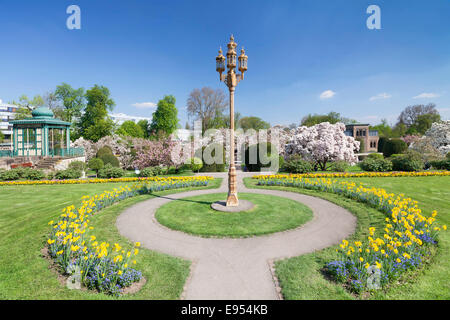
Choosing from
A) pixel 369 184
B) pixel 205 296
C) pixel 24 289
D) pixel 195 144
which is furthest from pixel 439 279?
pixel 195 144

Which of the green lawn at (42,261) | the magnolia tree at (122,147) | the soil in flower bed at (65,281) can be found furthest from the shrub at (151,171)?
the soil in flower bed at (65,281)

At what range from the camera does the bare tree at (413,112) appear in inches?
2436

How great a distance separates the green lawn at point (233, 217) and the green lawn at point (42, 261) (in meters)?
1.84

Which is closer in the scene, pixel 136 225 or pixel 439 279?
pixel 439 279

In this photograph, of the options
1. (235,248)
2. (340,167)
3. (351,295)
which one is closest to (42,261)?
(235,248)

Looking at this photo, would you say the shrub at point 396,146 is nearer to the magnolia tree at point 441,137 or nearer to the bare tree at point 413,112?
the magnolia tree at point 441,137

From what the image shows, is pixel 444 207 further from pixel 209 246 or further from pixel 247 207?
pixel 209 246

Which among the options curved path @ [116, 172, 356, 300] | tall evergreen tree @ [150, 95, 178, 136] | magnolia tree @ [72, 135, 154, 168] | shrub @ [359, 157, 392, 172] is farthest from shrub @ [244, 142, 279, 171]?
tall evergreen tree @ [150, 95, 178, 136]

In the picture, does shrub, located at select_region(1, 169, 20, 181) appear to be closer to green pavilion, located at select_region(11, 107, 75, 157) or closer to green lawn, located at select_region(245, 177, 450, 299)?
green pavilion, located at select_region(11, 107, 75, 157)

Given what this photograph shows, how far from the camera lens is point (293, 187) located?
14.1 m

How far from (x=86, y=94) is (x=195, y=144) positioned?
106 ft

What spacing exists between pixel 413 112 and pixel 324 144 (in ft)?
223

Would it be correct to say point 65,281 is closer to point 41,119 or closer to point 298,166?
point 298,166

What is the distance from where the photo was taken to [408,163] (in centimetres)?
1908
